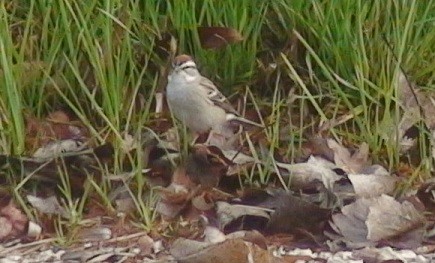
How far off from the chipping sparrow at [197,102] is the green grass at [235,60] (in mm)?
73

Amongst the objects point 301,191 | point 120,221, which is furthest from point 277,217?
point 120,221

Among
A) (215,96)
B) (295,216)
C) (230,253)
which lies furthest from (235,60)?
(230,253)

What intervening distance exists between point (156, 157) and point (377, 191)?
0.71 m

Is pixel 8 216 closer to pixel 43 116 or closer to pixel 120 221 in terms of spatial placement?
pixel 120 221

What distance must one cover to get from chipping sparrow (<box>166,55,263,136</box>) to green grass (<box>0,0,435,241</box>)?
7cm

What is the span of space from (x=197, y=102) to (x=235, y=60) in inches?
8.8

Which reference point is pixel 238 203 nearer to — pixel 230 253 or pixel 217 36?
pixel 230 253

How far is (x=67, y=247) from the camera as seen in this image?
10.8ft

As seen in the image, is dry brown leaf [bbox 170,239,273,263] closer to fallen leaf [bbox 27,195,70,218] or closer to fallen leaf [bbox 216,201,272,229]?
fallen leaf [bbox 216,201,272,229]

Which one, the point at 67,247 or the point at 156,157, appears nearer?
the point at 67,247

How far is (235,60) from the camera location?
4102 mm

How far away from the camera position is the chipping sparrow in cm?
399

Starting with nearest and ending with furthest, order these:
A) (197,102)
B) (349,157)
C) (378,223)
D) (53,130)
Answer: (378,223) < (349,157) < (53,130) < (197,102)

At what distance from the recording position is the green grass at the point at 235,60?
151 inches
